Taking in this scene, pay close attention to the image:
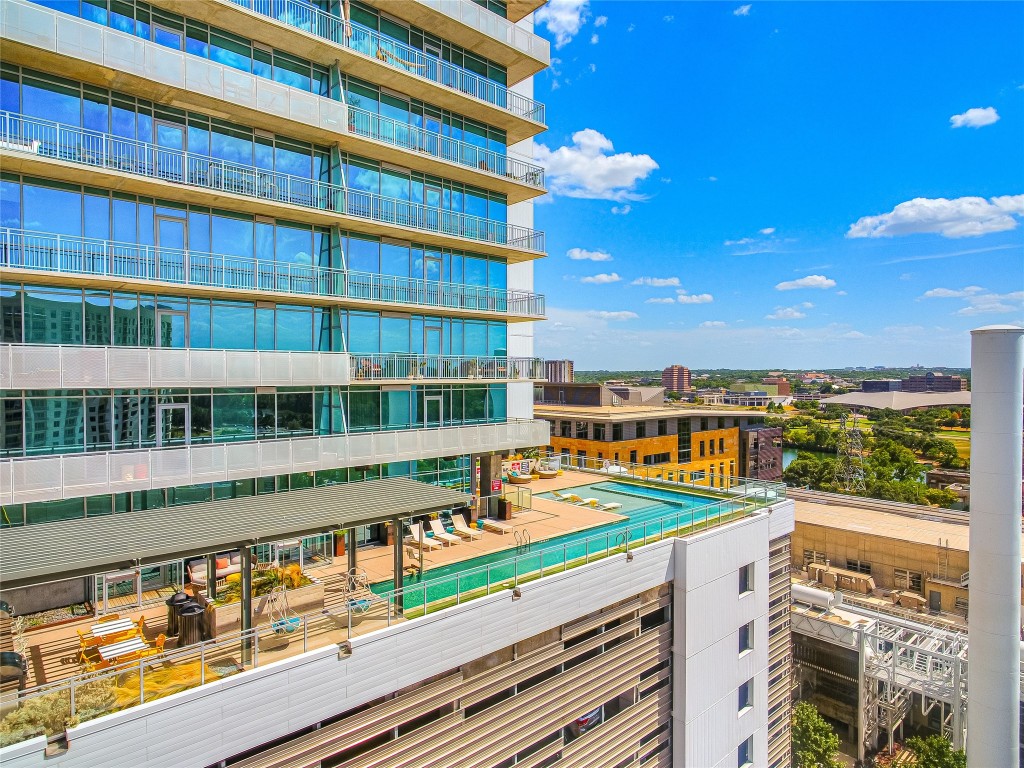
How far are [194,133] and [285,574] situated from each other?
12.0m

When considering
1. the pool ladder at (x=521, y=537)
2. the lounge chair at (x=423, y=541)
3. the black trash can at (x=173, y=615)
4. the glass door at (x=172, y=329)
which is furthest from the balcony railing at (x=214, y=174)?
the pool ladder at (x=521, y=537)

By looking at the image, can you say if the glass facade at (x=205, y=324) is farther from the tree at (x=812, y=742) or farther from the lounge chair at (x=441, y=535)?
the tree at (x=812, y=742)

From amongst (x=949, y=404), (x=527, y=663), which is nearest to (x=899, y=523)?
(x=527, y=663)

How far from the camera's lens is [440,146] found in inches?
808

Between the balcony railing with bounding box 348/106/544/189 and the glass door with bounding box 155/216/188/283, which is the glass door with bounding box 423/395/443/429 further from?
the glass door with bounding box 155/216/188/283

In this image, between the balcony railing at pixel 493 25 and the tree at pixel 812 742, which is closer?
the balcony railing at pixel 493 25

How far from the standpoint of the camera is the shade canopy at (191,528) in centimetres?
857

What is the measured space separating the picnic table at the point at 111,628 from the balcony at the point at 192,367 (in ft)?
17.4

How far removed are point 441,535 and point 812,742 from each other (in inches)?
662

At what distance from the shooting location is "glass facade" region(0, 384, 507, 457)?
13219mm

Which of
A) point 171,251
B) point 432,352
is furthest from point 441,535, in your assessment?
point 171,251

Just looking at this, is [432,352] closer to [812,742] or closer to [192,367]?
[192,367]

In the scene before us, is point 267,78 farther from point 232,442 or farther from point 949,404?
point 949,404

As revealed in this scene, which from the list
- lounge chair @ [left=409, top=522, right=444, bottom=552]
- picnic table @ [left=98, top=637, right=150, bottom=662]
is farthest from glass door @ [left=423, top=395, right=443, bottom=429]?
picnic table @ [left=98, top=637, right=150, bottom=662]
